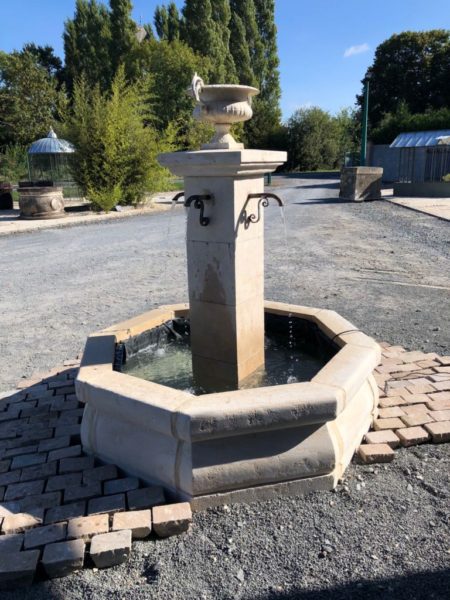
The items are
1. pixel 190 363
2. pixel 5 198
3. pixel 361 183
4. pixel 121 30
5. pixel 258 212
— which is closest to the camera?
pixel 258 212

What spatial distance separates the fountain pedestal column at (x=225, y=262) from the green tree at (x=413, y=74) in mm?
40433

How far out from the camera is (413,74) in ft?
130

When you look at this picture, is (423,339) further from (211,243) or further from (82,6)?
(82,6)

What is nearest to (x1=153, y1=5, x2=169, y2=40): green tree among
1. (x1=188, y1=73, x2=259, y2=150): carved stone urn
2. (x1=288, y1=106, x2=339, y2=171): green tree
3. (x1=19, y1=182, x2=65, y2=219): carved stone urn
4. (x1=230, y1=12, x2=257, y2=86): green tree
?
(x1=230, y1=12, x2=257, y2=86): green tree

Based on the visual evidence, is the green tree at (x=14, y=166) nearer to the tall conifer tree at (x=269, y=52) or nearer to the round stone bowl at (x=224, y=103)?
the tall conifer tree at (x=269, y=52)

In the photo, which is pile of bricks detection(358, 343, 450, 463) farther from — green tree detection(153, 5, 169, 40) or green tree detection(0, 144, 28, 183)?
green tree detection(153, 5, 169, 40)

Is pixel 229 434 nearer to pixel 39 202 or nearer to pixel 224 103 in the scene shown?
pixel 224 103

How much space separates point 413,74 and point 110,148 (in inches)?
1335

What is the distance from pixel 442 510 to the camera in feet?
7.98

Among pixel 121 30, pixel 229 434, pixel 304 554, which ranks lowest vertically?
pixel 304 554

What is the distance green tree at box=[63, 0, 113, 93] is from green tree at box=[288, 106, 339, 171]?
15.5 metres

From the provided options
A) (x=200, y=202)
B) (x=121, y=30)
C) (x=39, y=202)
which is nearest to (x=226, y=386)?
(x=200, y=202)

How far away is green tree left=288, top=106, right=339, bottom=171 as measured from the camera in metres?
39.1

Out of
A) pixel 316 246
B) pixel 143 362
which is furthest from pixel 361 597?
pixel 316 246
